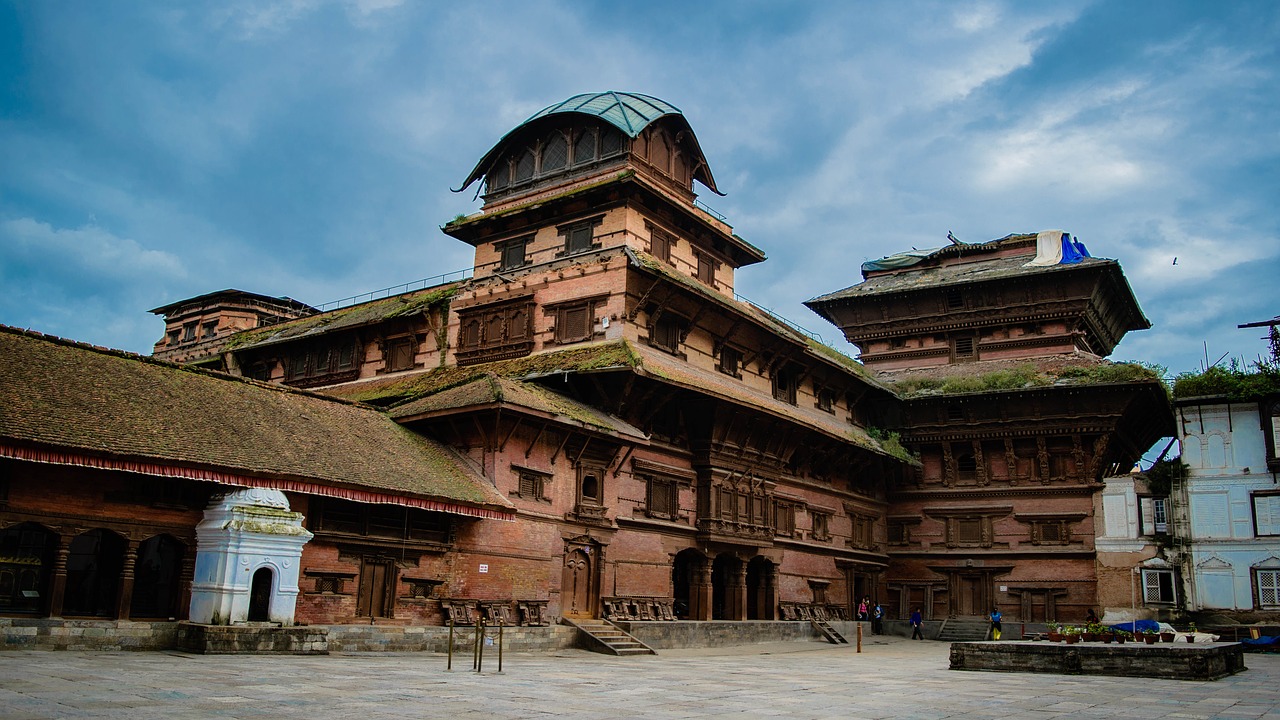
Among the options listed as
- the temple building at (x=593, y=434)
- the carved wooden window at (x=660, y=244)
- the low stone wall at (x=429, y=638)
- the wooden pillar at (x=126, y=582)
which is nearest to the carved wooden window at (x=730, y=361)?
the temple building at (x=593, y=434)

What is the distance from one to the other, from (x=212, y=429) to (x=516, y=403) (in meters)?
7.05

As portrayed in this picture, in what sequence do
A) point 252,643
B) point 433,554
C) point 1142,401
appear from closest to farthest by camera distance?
point 252,643 < point 433,554 < point 1142,401

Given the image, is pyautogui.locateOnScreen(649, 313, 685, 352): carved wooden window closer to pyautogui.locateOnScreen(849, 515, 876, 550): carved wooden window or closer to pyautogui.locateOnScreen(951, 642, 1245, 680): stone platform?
pyautogui.locateOnScreen(951, 642, 1245, 680): stone platform

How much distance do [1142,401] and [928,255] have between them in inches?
500

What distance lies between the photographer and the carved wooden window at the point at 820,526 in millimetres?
38500

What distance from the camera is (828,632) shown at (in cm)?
3597

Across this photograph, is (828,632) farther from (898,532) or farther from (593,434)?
(593,434)

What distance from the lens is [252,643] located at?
60.1ft

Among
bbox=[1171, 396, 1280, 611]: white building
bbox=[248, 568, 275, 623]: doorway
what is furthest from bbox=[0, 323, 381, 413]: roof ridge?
bbox=[1171, 396, 1280, 611]: white building

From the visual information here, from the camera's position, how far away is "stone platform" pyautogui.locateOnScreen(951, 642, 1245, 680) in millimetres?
19500

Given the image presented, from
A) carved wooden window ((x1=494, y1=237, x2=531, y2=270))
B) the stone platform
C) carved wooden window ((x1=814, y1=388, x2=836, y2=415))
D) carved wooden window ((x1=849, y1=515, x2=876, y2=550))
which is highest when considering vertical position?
carved wooden window ((x1=494, y1=237, x2=531, y2=270))

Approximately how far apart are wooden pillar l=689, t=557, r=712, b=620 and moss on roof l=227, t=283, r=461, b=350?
1225cm

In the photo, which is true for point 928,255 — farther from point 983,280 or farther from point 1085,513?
point 1085,513

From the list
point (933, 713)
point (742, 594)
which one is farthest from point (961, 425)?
point (933, 713)
